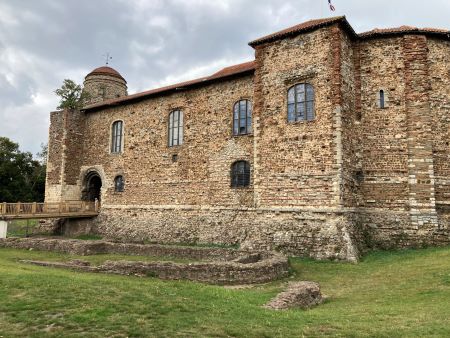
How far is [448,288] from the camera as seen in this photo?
925cm

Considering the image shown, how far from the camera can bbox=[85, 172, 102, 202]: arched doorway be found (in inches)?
1051

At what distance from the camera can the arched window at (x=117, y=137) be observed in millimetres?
24850

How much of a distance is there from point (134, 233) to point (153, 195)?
2488 mm

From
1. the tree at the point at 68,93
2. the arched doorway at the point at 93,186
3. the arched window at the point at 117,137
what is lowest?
the arched doorway at the point at 93,186

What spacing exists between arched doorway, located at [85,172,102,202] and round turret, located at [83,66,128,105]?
38.6 feet

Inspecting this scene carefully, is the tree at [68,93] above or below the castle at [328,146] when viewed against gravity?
above

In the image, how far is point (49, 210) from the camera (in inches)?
928

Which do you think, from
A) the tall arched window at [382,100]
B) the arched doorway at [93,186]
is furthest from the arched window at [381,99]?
the arched doorway at [93,186]

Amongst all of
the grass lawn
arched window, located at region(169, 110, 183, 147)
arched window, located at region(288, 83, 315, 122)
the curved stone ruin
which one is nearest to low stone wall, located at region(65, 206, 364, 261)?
the grass lawn

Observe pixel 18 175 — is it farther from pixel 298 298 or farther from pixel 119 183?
pixel 298 298

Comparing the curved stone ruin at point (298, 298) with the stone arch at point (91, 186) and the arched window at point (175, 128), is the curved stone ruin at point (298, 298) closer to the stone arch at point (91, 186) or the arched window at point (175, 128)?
the arched window at point (175, 128)

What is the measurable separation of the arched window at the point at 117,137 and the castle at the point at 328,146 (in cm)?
695

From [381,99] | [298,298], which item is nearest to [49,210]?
[298,298]

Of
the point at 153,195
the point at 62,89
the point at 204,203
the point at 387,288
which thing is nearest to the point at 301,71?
the point at 204,203
